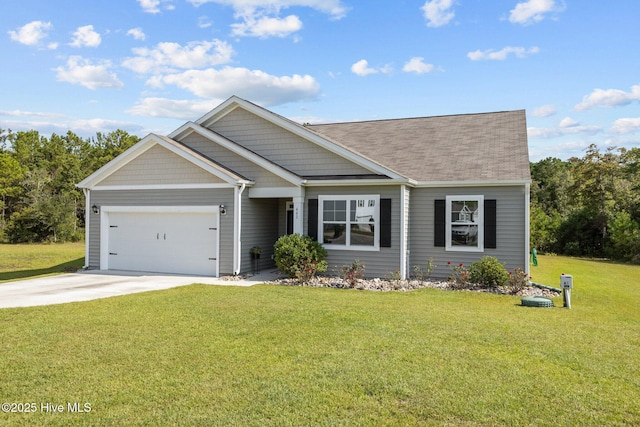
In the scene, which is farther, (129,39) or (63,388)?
(129,39)

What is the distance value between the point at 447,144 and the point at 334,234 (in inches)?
219

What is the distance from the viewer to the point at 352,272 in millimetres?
12352

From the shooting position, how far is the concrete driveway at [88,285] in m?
9.76

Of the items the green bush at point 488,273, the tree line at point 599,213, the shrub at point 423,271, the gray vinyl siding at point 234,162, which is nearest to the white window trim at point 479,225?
the shrub at point 423,271

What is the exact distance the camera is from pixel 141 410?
412 centimetres

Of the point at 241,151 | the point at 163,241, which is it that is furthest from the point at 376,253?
the point at 163,241

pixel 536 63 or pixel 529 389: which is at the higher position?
pixel 536 63

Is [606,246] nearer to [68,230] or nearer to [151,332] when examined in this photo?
[151,332]

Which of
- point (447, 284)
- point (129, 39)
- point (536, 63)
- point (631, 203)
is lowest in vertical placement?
point (447, 284)

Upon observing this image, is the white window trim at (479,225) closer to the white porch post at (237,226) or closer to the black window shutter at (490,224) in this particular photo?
the black window shutter at (490,224)

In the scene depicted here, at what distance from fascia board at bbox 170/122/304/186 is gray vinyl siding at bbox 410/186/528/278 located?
12.7ft

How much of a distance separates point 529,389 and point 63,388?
16.0 feet

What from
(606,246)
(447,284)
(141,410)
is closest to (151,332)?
(141,410)

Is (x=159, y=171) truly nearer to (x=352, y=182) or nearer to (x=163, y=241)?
(x=163, y=241)
